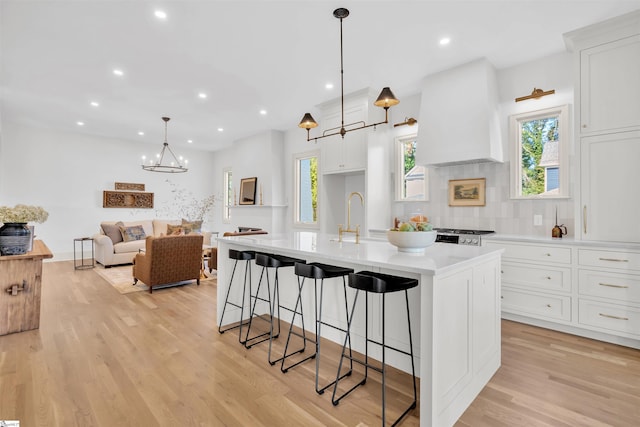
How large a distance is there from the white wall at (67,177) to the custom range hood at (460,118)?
7103 mm

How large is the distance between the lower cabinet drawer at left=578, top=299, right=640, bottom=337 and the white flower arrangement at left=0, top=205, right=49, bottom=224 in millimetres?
5351

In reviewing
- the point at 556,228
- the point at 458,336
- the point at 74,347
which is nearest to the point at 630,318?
the point at 556,228

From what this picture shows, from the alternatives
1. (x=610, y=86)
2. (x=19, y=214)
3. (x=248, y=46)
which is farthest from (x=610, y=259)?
(x=19, y=214)

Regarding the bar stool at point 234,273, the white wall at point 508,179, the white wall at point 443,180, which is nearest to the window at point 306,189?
the white wall at point 443,180

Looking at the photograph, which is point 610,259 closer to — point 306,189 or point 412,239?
point 412,239

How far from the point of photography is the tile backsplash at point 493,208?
3.61 meters

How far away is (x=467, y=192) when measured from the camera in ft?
13.8

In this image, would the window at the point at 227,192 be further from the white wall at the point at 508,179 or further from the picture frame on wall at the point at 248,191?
the white wall at the point at 508,179

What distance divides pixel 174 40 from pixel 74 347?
10.1ft

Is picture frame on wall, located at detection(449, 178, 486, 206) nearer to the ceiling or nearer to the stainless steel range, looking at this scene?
the stainless steel range

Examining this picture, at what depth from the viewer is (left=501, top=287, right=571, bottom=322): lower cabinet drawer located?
3.09 m

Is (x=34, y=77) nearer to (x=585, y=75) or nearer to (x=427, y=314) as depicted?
(x=427, y=314)

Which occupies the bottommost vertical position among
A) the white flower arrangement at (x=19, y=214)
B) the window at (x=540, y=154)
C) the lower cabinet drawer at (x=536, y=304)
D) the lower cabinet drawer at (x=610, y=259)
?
the lower cabinet drawer at (x=536, y=304)

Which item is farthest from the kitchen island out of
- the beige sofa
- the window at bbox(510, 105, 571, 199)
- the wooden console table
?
the beige sofa
